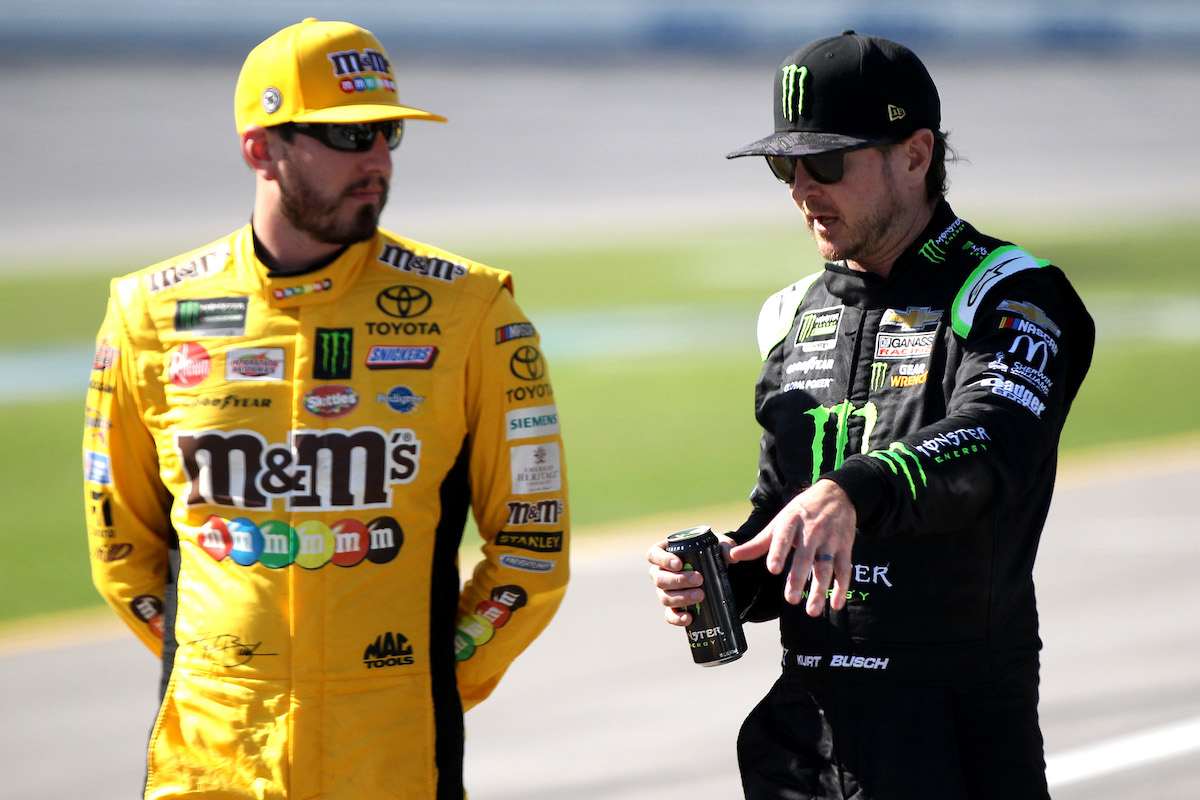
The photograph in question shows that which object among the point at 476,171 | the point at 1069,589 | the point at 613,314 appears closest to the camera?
the point at 1069,589

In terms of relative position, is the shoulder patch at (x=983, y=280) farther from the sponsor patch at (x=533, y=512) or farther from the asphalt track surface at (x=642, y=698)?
the asphalt track surface at (x=642, y=698)

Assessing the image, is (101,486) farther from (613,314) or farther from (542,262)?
(542,262)

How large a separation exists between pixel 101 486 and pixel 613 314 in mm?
15022

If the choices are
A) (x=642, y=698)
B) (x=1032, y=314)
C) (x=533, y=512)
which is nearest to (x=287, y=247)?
(x=533, y=512)

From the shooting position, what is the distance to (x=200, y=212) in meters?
29.1

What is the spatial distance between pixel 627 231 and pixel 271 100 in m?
25.3

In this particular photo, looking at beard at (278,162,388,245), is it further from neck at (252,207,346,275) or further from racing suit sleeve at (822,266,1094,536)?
racing suit sleeve at (822,266,1094,536)

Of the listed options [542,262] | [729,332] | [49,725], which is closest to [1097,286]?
[729,332]

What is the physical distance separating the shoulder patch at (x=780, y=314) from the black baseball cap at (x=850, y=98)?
427mm

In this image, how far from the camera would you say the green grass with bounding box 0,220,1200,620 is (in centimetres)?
935

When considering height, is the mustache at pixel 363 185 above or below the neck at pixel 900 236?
above

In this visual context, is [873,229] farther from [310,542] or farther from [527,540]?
[310,542]

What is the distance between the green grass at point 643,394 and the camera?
9352 millimetres

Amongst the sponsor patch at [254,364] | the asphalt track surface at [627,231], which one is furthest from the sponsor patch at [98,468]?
the asphalt track surface at [627,231]
